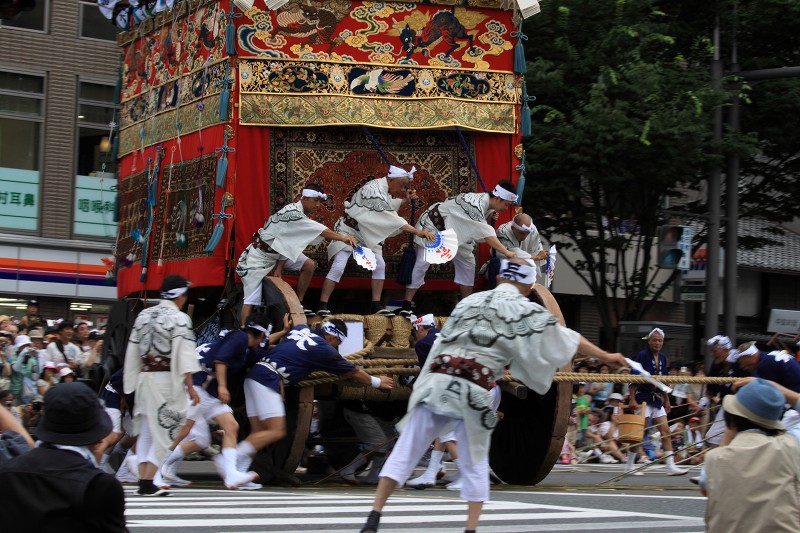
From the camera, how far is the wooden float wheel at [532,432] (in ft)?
42.6

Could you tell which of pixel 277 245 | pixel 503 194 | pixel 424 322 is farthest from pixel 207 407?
pixel 503 194

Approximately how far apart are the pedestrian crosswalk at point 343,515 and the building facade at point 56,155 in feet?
50.1

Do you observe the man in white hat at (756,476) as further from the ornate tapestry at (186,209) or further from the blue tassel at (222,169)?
the ornate tapestry at (186,209)

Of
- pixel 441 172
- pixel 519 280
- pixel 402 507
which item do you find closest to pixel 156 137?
pixel 441 172

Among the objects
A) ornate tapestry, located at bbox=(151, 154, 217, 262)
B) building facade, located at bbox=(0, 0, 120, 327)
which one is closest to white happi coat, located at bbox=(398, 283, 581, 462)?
ornate tapestry, located at bbox=(151, 154, 217, 262)

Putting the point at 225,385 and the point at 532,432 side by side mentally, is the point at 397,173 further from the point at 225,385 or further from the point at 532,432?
the point at 225,385

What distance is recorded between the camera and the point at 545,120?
792 inches

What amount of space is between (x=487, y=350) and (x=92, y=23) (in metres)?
20.7

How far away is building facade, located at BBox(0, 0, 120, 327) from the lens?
25.9m

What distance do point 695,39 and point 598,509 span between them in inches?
471

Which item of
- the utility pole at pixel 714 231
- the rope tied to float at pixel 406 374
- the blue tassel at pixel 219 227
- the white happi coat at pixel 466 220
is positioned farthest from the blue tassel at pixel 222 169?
the utility pole at pixel 714 231

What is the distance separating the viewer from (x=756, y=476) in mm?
5379

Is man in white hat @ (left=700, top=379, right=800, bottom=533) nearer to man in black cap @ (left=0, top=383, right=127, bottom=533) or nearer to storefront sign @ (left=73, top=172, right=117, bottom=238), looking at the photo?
man in black cap @ (left=0, top=383, right=127, bottom=533)

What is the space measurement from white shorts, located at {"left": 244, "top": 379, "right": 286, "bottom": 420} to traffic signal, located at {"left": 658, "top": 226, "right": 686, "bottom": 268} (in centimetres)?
990
